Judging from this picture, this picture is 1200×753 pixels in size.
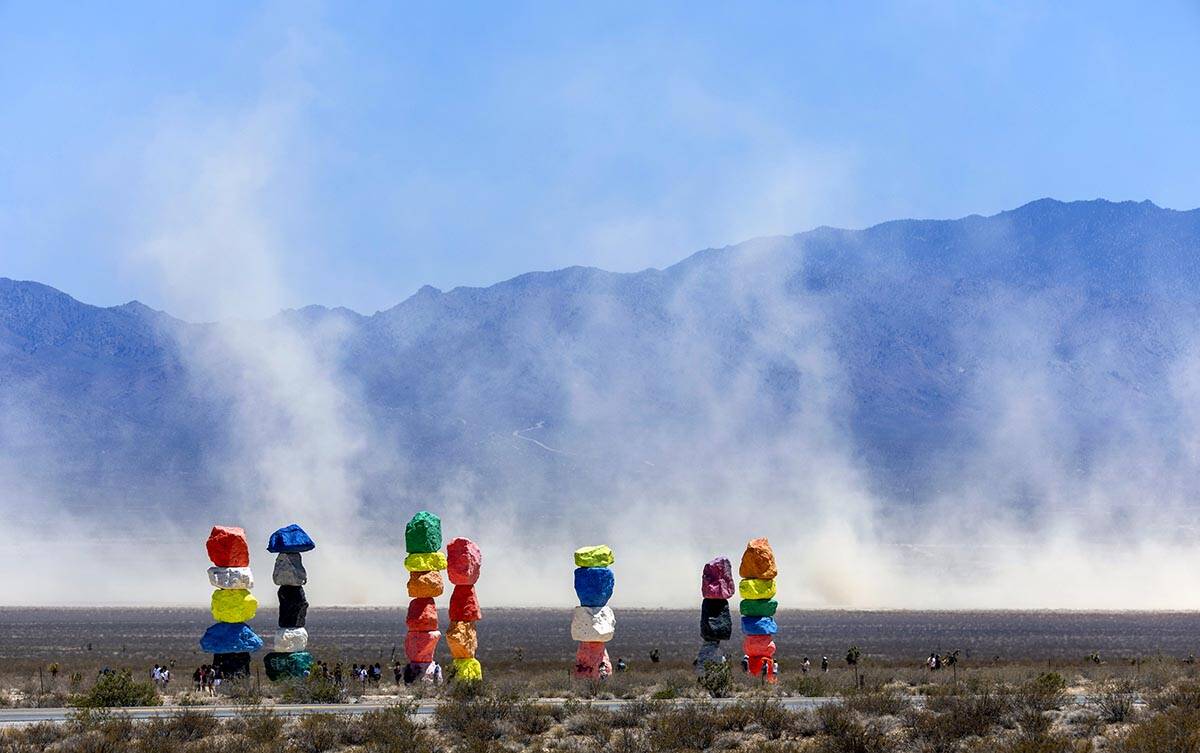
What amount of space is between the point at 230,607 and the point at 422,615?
4.99m

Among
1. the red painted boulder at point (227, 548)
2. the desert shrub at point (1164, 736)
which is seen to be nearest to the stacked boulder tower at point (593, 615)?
the red painted boulder at point (227, 548)

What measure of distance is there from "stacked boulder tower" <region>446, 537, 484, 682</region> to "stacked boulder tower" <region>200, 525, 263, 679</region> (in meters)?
5.06

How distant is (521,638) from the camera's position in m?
78.8

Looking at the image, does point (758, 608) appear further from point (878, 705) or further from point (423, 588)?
point (878, 705)

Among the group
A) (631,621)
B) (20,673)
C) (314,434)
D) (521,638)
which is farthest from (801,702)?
(314,434)

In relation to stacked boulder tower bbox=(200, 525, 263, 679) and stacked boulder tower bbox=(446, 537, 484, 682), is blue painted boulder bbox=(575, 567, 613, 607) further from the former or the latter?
stacked boulder tower bbox=(200, 525, 263, 679)

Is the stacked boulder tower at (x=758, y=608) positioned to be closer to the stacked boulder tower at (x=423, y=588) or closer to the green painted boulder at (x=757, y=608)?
the green painted boulder at (x=757, y=608)

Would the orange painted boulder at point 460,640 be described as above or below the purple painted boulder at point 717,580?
below

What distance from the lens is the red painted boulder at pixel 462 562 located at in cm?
3766

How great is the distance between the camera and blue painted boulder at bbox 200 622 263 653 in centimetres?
3588

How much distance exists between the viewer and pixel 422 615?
124 feet

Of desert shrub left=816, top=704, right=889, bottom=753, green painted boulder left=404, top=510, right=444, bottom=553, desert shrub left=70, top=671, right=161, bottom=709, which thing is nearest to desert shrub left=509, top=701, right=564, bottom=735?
desert shrub left=816, top=704, right=889, bottom=753

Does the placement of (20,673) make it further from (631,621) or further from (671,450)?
(671,450)

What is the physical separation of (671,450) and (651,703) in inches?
6490
